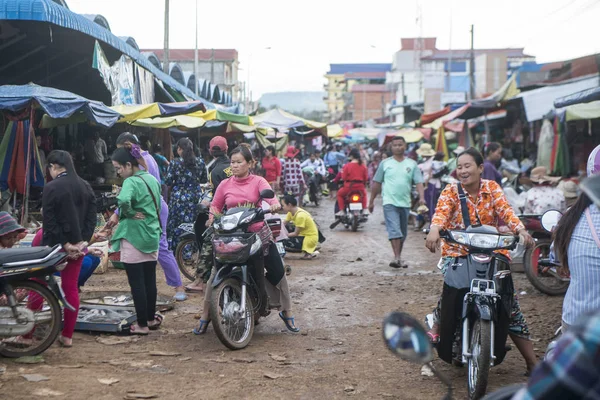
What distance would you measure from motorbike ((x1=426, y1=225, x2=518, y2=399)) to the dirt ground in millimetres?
376

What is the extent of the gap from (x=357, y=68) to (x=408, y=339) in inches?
5183

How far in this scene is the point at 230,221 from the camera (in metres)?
6.29

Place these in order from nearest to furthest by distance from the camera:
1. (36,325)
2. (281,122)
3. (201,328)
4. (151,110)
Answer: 1. (36,325)
2. (201,328)
3. (151,110)
4. (281,122)

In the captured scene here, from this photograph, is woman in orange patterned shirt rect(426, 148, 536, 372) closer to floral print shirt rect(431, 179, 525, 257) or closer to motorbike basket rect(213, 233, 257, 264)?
floral print shirt rect(431, 179, 525, 257)

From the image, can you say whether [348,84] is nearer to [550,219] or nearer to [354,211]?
[354,211]

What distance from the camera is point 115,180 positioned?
1468cm

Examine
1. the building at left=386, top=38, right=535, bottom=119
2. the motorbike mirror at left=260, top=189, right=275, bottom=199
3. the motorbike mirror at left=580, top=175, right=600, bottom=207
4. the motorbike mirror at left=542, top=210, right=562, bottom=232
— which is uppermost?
the building at left=386, top=38, right=535, bottom=119

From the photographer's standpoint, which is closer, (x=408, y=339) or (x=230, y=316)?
(x=408, y=339)

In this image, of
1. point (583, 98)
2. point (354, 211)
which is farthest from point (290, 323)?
point (354, 211)

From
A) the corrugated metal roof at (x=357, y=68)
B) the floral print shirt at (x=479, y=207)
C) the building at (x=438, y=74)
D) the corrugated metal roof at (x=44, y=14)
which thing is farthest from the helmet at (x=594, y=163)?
the corrugated metal roof at (x=357, y=68)

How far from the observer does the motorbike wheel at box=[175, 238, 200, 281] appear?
31.1 ft

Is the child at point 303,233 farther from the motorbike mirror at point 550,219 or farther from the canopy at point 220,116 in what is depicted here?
the motorbike mirror at point 550,219

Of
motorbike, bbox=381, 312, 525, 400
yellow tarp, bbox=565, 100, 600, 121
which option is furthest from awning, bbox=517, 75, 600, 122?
motorbike, bbox=381, 312, 525, 400

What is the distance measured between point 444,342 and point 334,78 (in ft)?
438
